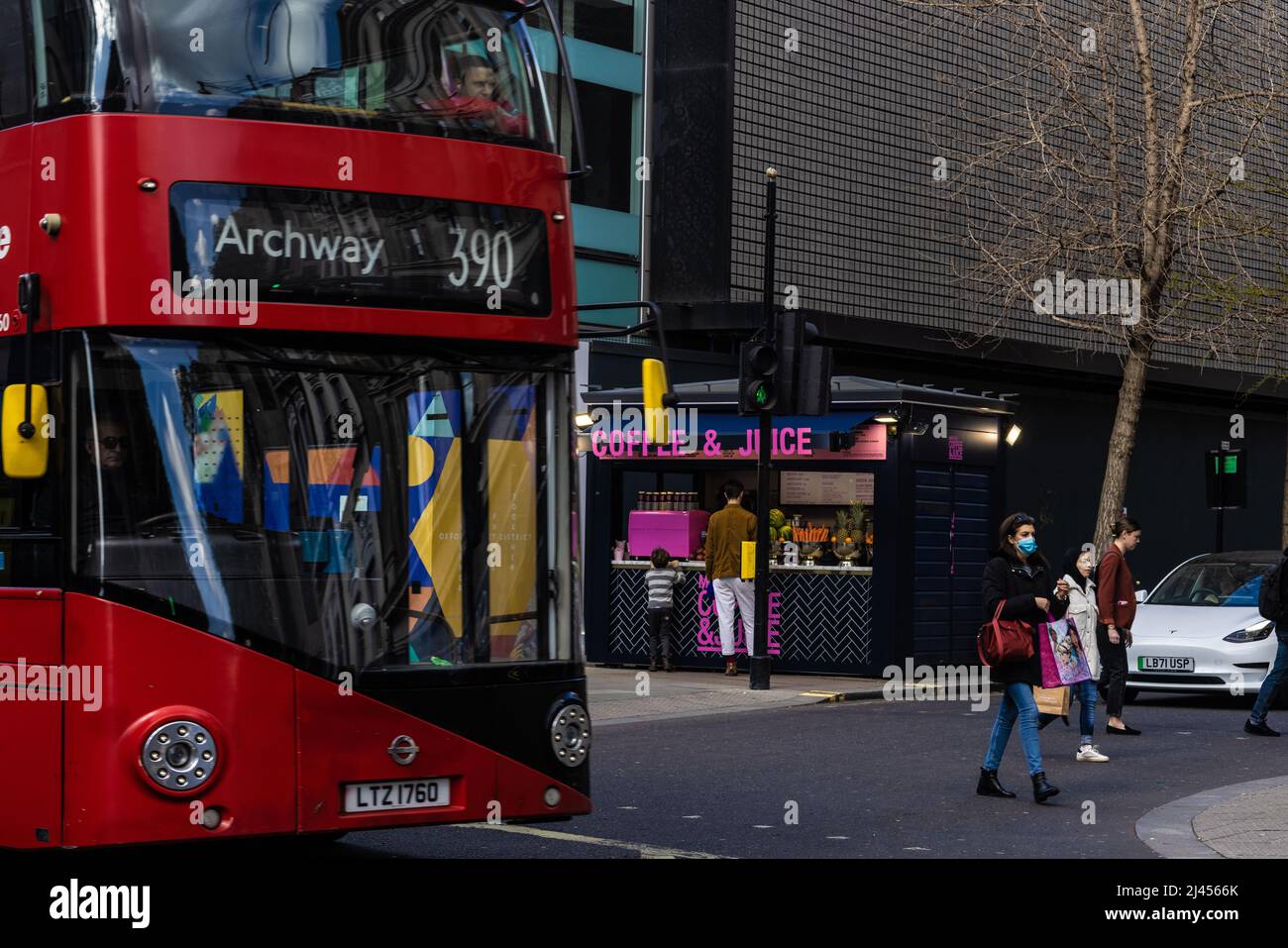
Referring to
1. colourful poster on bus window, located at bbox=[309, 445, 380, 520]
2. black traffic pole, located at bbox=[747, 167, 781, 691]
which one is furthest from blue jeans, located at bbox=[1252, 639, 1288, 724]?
colourful poster on bus window, located at bbox=[309, 445, 380, 520]

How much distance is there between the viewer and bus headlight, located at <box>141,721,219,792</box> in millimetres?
7211

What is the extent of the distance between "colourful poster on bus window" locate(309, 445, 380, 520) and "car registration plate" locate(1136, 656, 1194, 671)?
12.4m

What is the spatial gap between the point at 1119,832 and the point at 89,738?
19.3 feet

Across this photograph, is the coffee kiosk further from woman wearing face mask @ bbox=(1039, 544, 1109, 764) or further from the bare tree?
woman wearing face mask @ bbox=(1039, 544, 1109, 764)

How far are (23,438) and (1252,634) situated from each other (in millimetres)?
13856

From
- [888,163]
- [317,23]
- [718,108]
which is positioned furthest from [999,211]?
[317,23]

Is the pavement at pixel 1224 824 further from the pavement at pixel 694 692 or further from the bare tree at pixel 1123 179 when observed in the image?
the bare tree at pixel 1123 179

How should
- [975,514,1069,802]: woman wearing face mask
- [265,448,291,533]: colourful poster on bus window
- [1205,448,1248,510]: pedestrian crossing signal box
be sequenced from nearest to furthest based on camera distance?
1. [265,448,291,533]: colourful poster on bus window
2. [975,514,1069,802]: woman wearing face mask
3. [1205,448,1248,510]: pedestrian crossing signal box

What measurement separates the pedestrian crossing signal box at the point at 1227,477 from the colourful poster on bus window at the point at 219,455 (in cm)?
1887

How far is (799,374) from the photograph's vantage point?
61.5 feet

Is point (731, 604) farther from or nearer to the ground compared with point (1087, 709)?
farther from the ground

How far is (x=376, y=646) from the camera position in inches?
306

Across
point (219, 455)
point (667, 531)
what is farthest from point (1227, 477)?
point (219, 455)

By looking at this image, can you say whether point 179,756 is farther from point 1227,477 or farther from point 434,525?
point 1227,477
